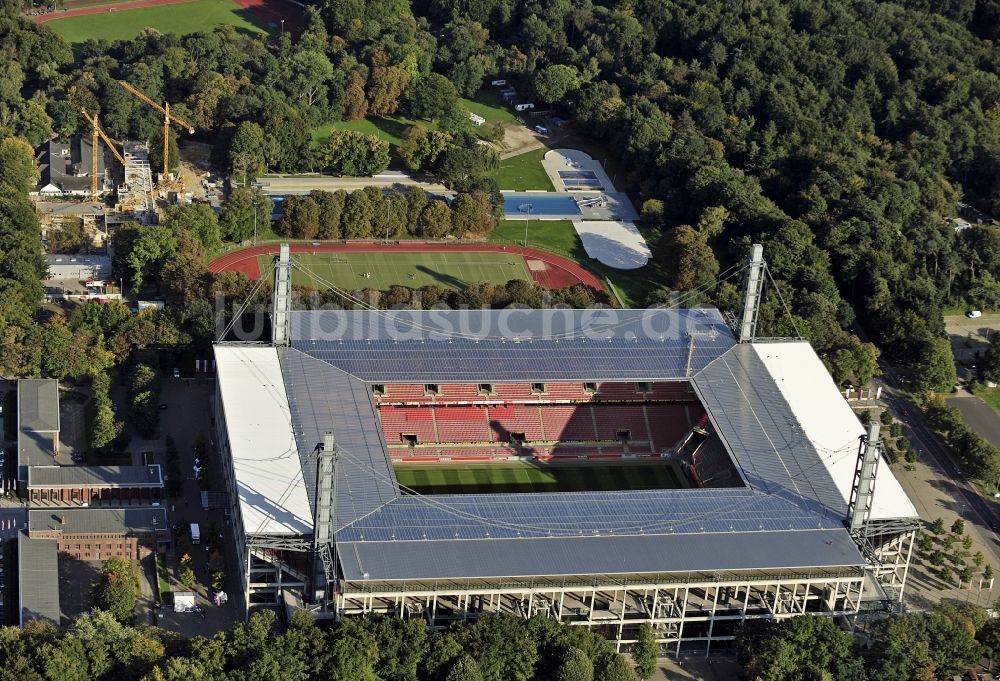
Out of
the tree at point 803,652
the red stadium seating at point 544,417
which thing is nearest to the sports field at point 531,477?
the red stadium seating at point 544,417

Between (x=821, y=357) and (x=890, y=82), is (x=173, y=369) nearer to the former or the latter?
(x=821, y=357)

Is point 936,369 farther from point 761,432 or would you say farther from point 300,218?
point 300,218

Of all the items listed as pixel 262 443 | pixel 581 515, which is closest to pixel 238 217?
pixel 262 443

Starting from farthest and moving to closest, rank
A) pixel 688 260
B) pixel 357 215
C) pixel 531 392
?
1. pixel 357 215
2. pixel 688 260
3. pixel 531 392

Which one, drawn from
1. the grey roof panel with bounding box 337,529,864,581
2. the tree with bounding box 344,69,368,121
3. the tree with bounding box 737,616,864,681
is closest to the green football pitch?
the tree with bounding box 344,69,368,121

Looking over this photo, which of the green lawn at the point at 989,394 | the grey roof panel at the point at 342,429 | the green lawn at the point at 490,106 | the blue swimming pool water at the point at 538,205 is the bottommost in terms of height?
the green lawn at the point at 989,394

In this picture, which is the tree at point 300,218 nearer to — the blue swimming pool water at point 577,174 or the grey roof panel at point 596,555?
the blue swimming pool water at point 577,174

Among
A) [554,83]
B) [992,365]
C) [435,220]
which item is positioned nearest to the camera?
[992,365]
